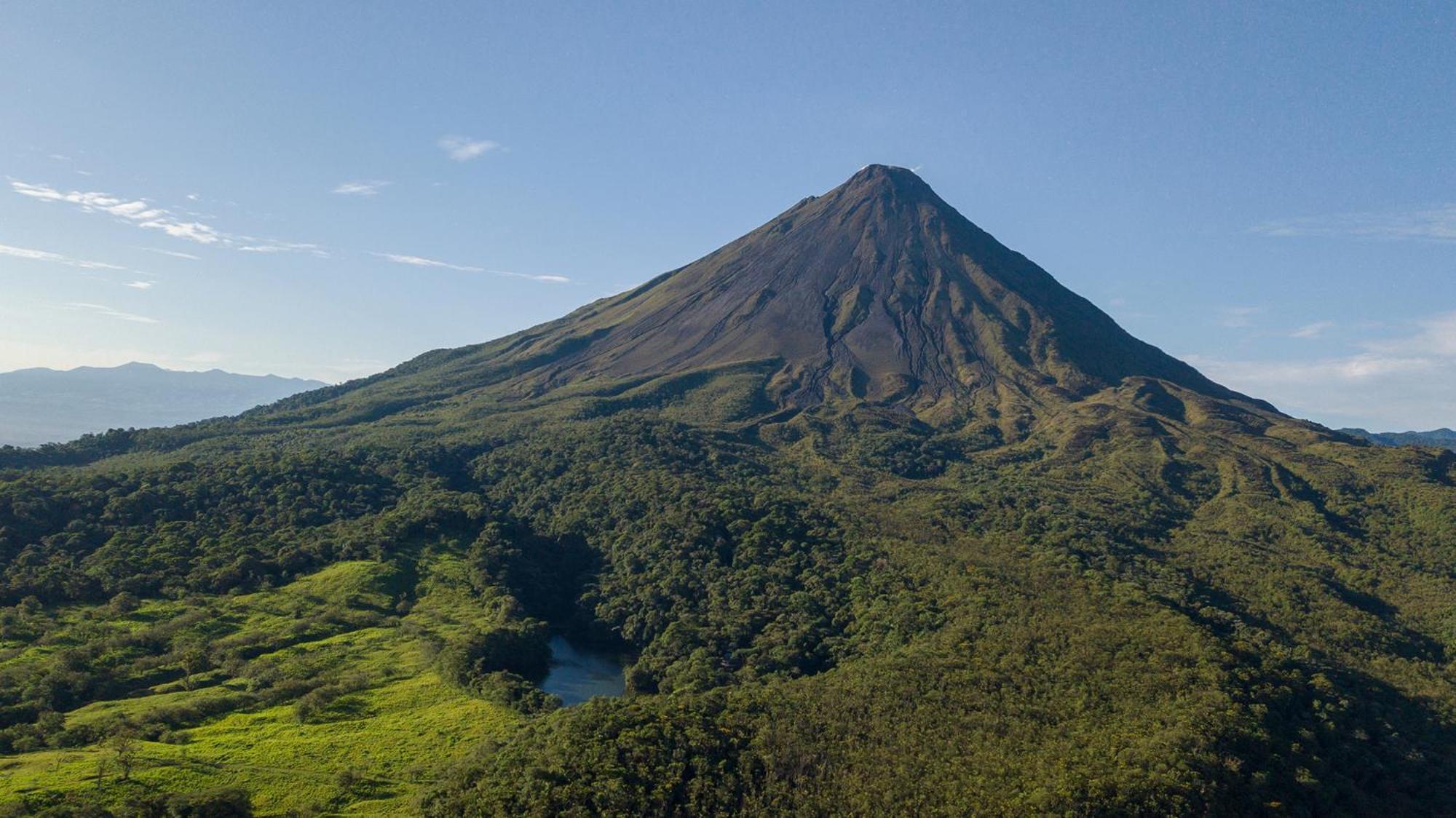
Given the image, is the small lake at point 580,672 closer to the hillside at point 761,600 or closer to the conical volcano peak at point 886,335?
the hillside at point 761,600

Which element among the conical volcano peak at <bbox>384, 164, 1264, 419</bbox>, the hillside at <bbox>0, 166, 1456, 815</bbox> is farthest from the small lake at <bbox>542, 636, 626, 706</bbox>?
the conical volcano peak at <bbox>384, 164, 1264, 419</bbox>

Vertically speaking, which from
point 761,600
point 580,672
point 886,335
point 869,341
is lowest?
point 580,672

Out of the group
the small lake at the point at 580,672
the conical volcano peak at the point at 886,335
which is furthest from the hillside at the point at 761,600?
the small lake at the point at 580,672

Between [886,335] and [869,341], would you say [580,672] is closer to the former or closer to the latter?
[869,341]

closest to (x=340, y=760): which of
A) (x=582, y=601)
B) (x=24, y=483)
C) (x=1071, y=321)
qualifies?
(x=582, y=601)

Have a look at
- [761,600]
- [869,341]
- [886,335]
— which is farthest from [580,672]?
[886,335]

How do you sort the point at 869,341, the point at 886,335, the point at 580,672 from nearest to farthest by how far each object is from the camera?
the point at 580,672
the point at 869,341
the point at 886,335

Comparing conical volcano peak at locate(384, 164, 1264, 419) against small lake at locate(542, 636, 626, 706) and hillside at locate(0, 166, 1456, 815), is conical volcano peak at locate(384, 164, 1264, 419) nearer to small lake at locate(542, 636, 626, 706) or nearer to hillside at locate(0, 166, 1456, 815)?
hillside at locate(0, 166, 1456, 815)
